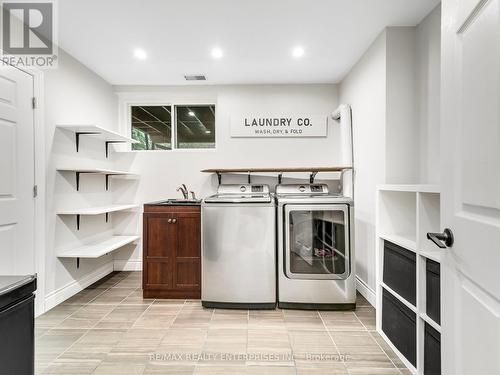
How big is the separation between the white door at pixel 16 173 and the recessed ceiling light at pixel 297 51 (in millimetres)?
2426

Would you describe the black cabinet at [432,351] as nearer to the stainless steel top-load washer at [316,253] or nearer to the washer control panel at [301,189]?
the stainless steel top-load washer at [316,253]

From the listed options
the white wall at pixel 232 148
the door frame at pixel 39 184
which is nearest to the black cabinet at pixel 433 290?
the white wall at pixel 232 148

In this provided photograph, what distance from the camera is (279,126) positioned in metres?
3.62

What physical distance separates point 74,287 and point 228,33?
2.99 m

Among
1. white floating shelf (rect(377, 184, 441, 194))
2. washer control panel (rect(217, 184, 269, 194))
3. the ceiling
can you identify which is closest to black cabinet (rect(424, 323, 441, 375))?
white floating shelf (rect(377, 184, 441, 194))

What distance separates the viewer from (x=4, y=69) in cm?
214

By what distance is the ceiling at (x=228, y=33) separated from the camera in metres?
2.10

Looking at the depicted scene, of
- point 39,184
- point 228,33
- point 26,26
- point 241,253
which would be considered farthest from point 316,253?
point 26,26

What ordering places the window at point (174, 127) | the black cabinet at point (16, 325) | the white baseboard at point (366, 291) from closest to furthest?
the black cabinet at point (16, 325) < the white baseboard at point (366, 291) < the window at point (174, 127)

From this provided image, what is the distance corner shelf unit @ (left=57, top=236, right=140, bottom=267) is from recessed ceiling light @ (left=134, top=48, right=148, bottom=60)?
2.06 metres

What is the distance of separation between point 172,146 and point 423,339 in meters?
3.30

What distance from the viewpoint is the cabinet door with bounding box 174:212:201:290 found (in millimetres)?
2812

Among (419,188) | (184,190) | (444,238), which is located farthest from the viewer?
(184,190)

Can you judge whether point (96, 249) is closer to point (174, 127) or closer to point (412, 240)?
point (174, 127)
